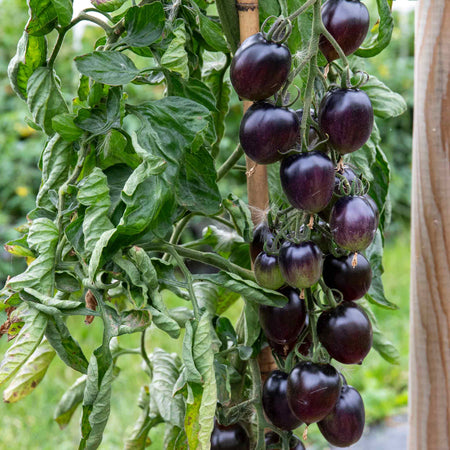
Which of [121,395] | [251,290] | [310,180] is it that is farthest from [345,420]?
[121,395]

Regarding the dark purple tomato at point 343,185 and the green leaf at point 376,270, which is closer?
the dark purple tomato at point 343,185

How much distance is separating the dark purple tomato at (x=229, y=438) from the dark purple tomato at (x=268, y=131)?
364mm

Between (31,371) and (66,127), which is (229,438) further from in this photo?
(66,127)

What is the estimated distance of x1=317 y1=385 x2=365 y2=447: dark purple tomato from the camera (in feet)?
2.43

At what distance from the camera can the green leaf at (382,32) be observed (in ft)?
2.41

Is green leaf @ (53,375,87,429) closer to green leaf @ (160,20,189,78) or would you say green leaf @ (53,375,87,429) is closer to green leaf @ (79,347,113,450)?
green leaf @ (79,347,113,450)

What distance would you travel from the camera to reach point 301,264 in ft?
2.12

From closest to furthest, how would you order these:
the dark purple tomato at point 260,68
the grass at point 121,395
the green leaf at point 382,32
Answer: the dark purple tomato at point 260,68, the green leaf at point 382,32, the grass at point 121,395

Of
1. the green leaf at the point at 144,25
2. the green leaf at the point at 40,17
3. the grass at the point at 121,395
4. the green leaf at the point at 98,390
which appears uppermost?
the green leaf at the point at 40,17

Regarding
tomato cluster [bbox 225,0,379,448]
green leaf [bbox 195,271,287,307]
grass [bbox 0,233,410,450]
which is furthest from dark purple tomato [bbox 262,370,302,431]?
grass [bbox 0,233,410,450]

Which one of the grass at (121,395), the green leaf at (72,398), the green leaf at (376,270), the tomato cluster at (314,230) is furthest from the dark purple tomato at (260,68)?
the grass at (121,395)

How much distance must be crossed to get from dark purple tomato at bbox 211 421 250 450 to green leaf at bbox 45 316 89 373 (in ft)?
0.68

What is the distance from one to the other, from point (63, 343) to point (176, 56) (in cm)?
34

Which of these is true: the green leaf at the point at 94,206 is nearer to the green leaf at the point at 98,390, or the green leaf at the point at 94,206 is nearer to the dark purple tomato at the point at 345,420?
the green leaf at the point at 98,390
